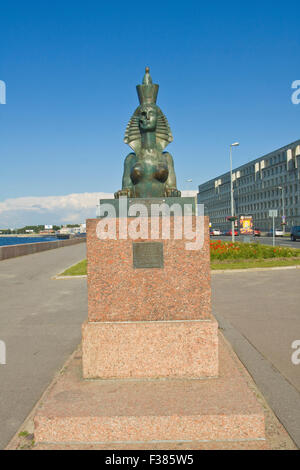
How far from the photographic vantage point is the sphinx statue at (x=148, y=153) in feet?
17.1

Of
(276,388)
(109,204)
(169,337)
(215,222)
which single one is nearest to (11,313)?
(109,204)

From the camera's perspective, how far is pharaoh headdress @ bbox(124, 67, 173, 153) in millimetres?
5324

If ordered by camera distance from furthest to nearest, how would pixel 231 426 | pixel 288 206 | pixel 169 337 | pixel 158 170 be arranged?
pixel 288 206, pixel 158 170, pixel 169 337, pixel 231 426

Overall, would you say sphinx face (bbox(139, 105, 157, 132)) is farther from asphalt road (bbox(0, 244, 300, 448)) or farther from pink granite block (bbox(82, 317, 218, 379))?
asphalt road (bbox(0, 244, 300, 448))

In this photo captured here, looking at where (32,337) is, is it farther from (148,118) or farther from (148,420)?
(148,118)

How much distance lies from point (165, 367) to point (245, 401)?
93cm

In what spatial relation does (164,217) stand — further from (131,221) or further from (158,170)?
(158,170)

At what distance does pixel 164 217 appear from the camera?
4.16 m

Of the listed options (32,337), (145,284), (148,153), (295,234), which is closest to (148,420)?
(145,284)

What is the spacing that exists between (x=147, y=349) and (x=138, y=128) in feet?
10.4

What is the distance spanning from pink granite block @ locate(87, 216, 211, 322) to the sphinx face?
1.89m

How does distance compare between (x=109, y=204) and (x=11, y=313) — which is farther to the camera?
(x=11, y=313)

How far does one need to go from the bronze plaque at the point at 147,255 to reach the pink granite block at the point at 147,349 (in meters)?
0.63

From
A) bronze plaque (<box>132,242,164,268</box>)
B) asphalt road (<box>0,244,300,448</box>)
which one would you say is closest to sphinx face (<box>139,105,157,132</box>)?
bronze plaque (<box>132,242,164,268</box>)
